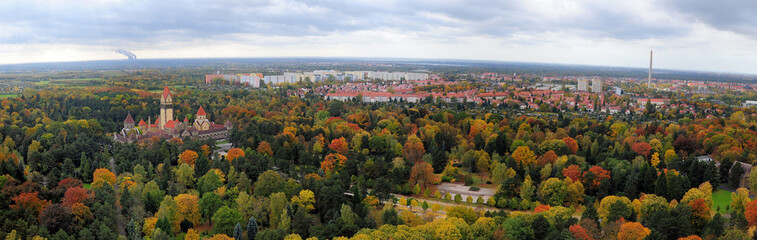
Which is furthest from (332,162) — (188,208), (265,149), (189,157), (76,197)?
(76,197)

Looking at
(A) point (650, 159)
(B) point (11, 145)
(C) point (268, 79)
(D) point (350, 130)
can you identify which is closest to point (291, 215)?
(D) point (350, 130)

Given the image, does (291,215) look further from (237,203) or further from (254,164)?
(254,164)

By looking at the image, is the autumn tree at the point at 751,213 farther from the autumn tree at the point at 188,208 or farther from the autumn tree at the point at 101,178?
the autumn tree at the point at 101,178

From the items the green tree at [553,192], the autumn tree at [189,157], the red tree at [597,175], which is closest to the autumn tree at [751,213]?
the red tree at [597,175]

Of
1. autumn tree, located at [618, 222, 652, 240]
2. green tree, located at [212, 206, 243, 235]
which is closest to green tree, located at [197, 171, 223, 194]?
green tree, located at [212, 206, 243, 235]

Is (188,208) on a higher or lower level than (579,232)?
lower

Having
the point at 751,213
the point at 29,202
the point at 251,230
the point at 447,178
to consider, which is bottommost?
the point at 251,230

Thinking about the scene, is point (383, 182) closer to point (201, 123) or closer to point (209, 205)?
point (209, 205)
